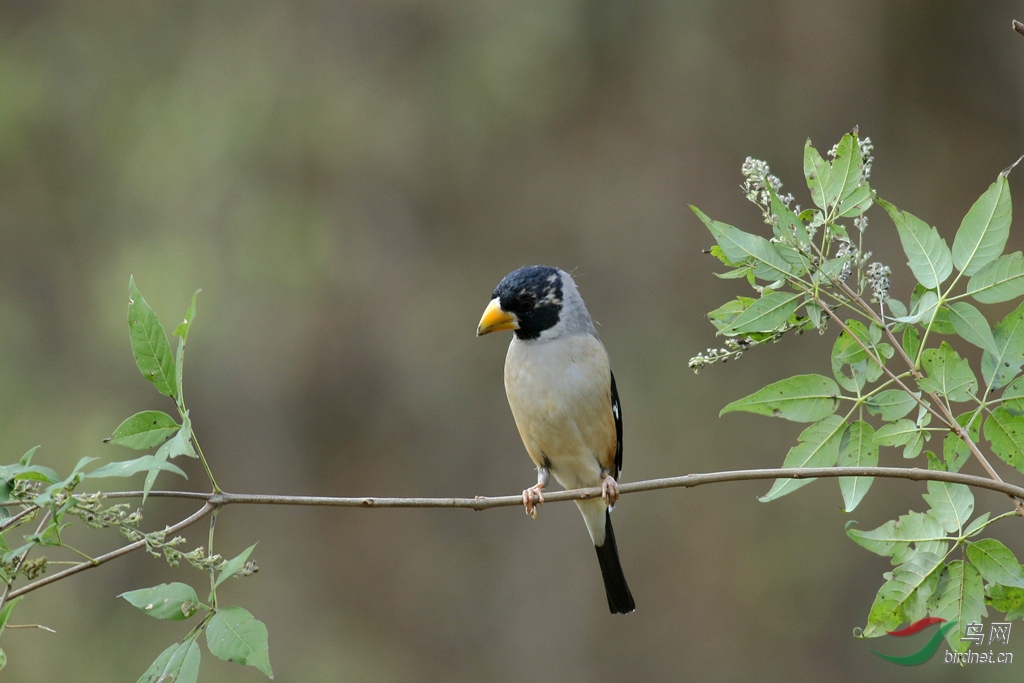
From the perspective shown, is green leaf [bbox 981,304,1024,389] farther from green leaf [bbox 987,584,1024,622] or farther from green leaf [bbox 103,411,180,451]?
green leaf [bbox 103,411,180,451]

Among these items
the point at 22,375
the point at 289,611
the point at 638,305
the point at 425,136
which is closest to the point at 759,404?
the point at 638,305

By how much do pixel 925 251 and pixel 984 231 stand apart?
124mm

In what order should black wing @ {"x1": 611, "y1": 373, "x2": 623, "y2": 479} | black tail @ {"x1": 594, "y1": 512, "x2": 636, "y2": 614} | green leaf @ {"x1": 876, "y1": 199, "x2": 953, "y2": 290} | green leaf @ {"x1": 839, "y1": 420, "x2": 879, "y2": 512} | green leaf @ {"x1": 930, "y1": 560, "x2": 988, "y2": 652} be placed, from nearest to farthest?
green leaf @ {"x1": 930, "y1": 560, "x2": 988, "y2": 652} < green leaf @ {"x1": 876, "y1": 199, "x2": 953, "y2": 290} < green leaf @ {"x1": 839, "y1": 420, "x2": 879, "y2": 512} < black wing @ {"x1": 611, "y1": 373, "x2": 623, "y2": 479} < black tail @ {"x1": 594, "y1": 512, "x2": 636, "y2": 614}

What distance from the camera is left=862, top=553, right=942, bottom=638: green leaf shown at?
1.95 metres

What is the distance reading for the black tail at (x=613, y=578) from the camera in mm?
4086

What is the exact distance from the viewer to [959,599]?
1933 millimetres

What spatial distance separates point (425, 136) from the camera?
838cm

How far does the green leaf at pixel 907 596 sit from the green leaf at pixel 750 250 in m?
0.71

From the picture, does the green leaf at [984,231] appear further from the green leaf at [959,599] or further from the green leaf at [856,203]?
the green leaf at [959,599]

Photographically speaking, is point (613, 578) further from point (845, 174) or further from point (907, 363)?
point (845, 174)

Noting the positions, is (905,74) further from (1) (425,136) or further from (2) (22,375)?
(2) (22,375)

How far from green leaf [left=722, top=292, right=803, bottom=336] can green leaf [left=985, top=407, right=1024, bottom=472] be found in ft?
1.63

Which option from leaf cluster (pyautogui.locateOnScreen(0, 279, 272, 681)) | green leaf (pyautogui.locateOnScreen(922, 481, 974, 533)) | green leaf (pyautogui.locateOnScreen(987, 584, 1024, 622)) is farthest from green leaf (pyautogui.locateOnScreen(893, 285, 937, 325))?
leaf cluster (pyautogui.locateOnScreen(0, 279, 272, 681))

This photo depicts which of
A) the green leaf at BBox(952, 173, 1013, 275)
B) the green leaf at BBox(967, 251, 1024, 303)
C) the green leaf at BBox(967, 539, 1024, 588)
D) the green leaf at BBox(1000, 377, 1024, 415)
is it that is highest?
the green leaf at BBox(952, 173, 1013, 275)
